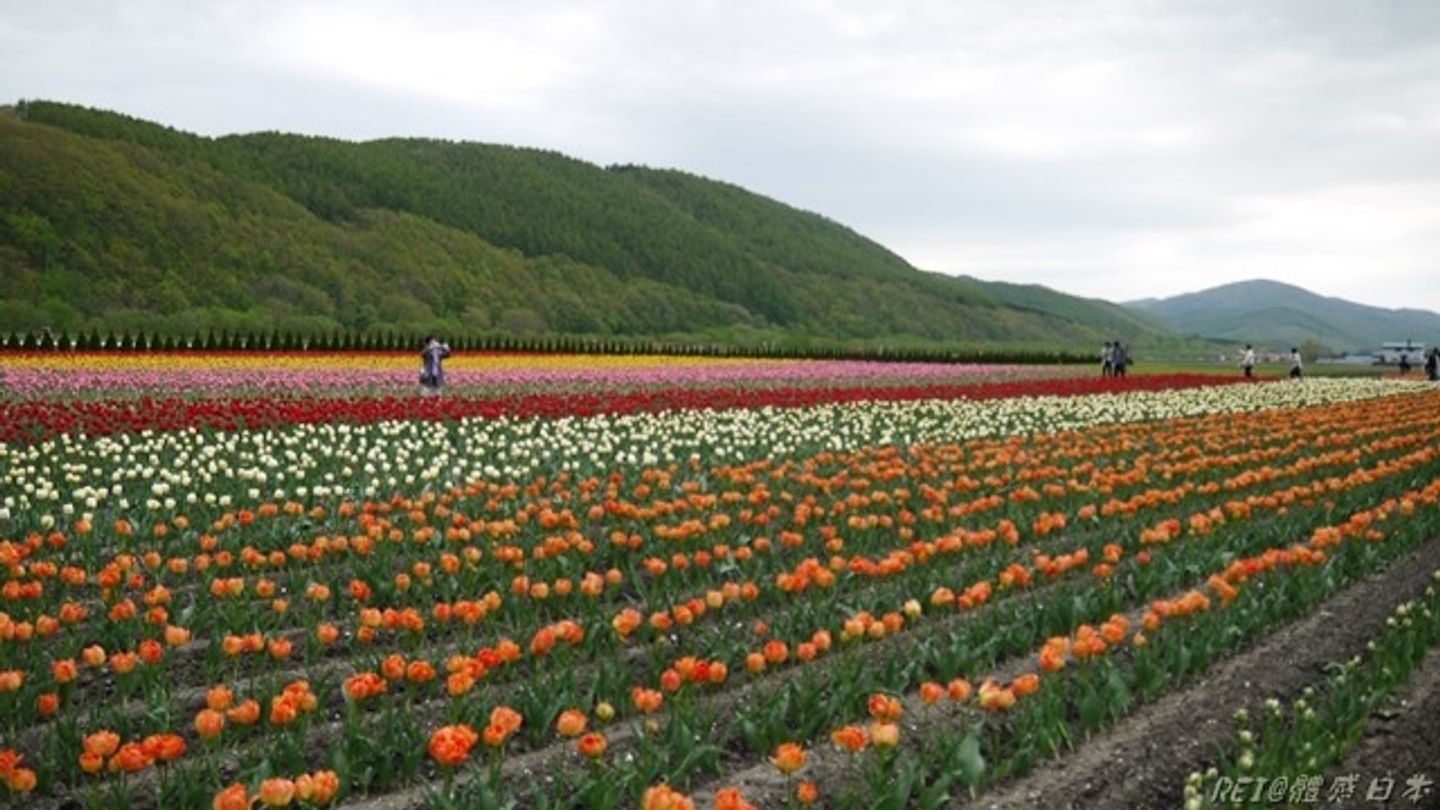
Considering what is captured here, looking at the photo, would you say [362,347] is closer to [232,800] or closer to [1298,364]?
[1298,364]

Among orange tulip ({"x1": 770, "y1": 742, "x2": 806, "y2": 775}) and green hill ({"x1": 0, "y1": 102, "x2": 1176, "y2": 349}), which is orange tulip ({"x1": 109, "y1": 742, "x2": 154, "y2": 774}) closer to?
orange tulip ({"x1": 770, "y1": 742, "x2": 806, "y2": 775})

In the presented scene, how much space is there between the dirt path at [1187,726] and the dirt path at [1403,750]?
0.03 metres

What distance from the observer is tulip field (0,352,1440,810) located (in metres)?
5.25

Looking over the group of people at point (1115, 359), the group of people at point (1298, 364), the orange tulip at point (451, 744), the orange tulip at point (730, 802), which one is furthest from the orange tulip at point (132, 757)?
the group of people at point (1298, 364)

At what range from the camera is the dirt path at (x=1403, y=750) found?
516 centimetres

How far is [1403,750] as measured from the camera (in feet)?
18.5

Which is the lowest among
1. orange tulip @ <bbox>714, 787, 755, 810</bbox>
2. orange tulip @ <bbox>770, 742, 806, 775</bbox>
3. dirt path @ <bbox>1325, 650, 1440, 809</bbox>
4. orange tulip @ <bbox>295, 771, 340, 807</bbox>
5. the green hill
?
dirt path @ <bbox>1325, 650, 1440, 809</bbox>

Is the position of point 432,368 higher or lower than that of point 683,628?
higher

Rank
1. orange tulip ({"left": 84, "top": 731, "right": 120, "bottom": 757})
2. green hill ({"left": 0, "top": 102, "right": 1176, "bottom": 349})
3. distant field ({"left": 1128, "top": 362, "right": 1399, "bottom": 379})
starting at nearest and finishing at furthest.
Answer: orange tulip ({"left": 84, "top": 731, "right": 120, "bottom": 757}) → distant field ({"left": 1128, "top": 362, "right": 1399, "bottom": 379}) → green hill ({"left": 0, "top": 102, "right": 1176, "bottom": 349})

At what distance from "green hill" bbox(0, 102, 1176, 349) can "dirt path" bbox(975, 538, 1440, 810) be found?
63602 millimetres

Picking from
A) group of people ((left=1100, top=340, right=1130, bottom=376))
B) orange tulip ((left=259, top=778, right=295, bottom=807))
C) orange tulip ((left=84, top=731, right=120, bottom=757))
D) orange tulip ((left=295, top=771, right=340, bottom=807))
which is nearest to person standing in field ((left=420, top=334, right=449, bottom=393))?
orange tulip ((left=84, top=731, right=120, bottom=757))

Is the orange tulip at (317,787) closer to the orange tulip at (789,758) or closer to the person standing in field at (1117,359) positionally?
the orange tulip at (789,758)

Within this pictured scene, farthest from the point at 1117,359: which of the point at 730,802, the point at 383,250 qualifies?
the point at 383,250

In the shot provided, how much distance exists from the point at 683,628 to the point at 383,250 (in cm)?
12139
